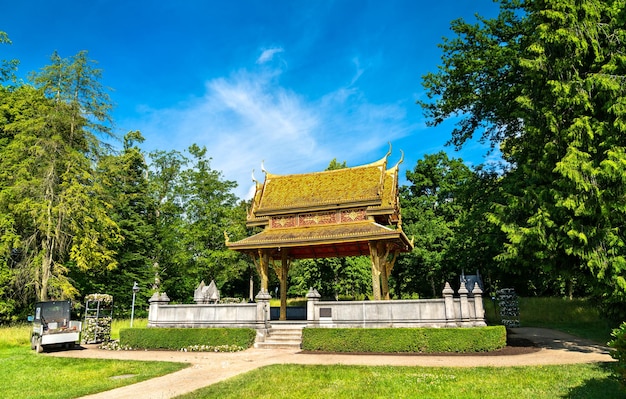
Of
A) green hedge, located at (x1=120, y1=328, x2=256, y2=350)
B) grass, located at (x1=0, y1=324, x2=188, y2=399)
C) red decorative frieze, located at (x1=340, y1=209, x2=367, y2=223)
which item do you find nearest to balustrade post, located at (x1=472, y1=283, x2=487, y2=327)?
red decorative frieze, located at (x1=340, y1=209, x2=367, y2=223)

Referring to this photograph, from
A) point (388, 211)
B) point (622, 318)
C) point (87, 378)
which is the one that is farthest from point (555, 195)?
point (87, 378)

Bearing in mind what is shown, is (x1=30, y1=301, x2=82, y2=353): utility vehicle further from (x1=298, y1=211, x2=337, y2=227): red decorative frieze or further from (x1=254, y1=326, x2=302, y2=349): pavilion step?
(x1=298, y1=211, x2=337, y2=227): red decorative frieze

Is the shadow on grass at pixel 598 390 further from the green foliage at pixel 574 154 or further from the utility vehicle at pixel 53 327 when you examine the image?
the utility vehicle at pixel 53 327

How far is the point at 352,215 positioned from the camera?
848 inches

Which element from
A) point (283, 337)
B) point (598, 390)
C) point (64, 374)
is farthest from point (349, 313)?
point (64, 374)

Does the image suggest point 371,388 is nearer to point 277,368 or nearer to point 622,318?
point 277,368

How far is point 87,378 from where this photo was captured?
11.3m

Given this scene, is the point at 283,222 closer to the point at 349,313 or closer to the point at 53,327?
the point at 349,313

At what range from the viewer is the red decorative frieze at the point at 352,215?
2134cm

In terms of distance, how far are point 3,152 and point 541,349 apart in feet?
112

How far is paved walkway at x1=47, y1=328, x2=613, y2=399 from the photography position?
9743 mm

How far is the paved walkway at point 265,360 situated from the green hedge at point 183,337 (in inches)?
29.5

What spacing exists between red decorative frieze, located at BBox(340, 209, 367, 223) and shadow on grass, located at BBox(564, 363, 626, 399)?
527 inches

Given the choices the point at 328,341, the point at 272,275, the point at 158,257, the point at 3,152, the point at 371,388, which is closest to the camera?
the point at 371,388
